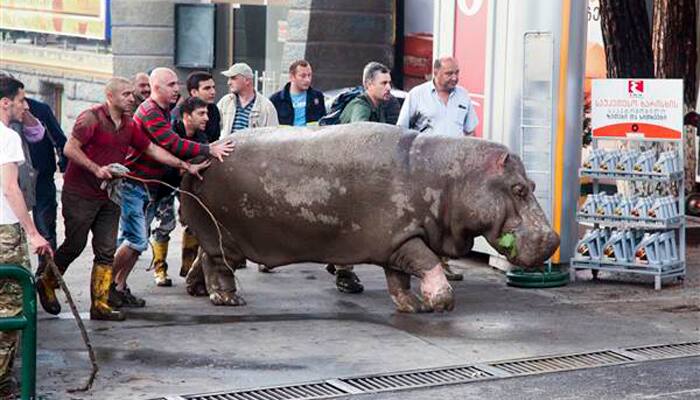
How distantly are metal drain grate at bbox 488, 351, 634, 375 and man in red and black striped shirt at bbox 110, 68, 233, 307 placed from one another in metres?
2.84

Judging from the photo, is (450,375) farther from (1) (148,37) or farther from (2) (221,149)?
(1) (148,37)

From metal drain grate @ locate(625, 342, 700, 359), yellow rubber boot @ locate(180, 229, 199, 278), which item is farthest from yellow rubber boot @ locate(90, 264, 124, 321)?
metal drain grate @ locate(625, 342, 700, 359)

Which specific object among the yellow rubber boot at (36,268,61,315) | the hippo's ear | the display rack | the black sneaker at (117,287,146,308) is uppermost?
the hippo's ear

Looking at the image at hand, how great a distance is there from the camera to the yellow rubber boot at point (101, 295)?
35.0 feet

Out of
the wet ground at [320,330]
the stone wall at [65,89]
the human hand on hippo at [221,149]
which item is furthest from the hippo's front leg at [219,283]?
the stone wall at [65,89]

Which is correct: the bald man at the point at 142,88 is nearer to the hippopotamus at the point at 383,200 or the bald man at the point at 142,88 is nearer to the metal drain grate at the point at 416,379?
the hippopotamus at the point at 383,200

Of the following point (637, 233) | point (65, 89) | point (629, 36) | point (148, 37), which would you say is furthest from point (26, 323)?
point (65, 89)

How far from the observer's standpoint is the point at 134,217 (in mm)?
11203

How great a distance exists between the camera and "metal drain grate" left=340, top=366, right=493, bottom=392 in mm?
9125

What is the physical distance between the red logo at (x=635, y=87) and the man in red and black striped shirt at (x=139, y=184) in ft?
11.4

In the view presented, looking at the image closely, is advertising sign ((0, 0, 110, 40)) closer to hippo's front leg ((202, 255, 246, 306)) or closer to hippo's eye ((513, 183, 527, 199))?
hippo's front leg ((202, 255, 246, 306))

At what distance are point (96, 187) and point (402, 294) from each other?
234 centimetres

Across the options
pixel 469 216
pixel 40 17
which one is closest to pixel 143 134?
pixel 469 216

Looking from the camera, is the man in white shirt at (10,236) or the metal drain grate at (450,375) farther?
the metal drain grate at (450,375)
